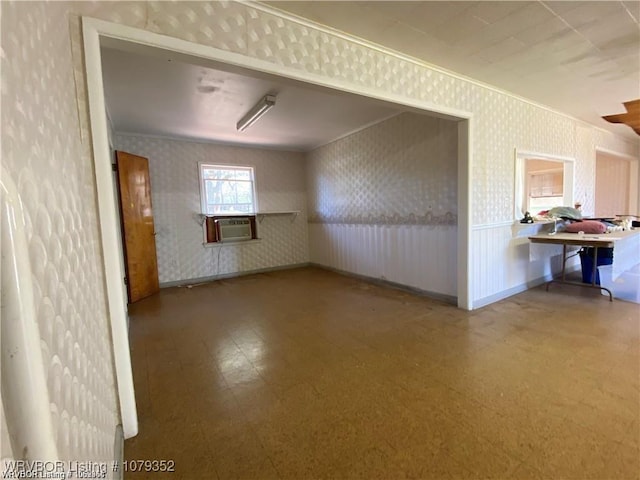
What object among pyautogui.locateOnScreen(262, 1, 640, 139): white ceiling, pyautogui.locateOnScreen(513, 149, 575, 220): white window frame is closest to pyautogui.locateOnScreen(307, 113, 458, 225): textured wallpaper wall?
pyautogui.locateOnScreen(262, 1, 640, 139): white ceiling

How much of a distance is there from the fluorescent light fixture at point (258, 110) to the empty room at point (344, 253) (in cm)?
3

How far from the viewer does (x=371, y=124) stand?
16.6 ft

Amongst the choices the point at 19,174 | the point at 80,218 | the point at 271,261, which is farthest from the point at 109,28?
the point at 271,261

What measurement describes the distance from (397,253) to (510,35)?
122 inches

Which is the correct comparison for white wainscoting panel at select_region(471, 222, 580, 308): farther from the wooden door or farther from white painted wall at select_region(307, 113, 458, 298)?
the wooden door

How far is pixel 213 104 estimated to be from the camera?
386 cm

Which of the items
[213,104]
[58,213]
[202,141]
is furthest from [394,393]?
[202,141]

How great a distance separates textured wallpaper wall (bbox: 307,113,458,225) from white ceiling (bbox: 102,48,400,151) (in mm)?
344

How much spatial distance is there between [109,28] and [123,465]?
239 cm

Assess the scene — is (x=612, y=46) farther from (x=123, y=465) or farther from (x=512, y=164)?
(x=123, y=465)

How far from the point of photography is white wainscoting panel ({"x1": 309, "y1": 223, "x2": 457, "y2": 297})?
13.5 feet

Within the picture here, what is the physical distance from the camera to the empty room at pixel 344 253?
928 mm

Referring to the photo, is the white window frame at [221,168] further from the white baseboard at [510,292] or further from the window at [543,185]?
the window at [543,185]

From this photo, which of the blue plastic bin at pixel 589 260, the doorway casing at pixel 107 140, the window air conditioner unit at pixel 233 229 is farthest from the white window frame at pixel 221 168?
the blue plastic bin at pixel 589 260
